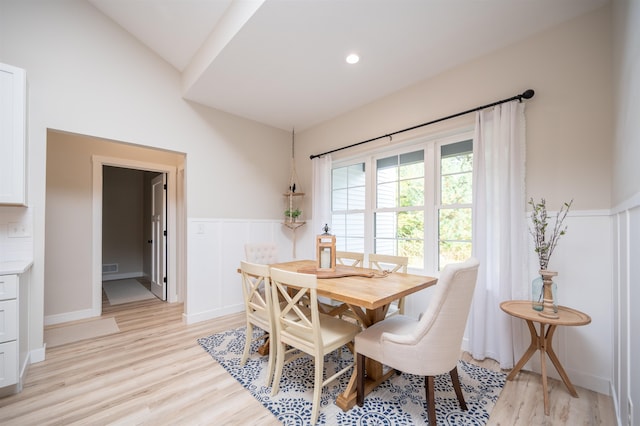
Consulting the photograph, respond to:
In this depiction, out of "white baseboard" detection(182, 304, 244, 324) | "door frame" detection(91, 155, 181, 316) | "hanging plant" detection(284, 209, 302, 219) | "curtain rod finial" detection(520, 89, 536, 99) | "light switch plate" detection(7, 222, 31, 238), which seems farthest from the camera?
"hanging plant" detection(284, 209, 302, 219)

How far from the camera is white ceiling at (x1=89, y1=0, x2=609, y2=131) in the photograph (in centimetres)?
203

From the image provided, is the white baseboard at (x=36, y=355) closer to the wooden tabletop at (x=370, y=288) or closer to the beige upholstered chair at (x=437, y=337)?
the wooden tabletop at (x=370, y=288)

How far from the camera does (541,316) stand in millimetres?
1799

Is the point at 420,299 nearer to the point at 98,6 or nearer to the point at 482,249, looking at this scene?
the point at 482,249

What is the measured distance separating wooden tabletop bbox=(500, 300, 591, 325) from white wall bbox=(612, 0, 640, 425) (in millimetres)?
176

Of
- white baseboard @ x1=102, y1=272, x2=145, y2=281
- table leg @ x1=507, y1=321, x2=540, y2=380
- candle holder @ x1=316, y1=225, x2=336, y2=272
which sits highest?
candle holder @ x1=316, y1=225, x2=336, y2=272

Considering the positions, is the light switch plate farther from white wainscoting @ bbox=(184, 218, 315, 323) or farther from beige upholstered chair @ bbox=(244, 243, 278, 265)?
beige upholstered chair @ bbox=(244, 243, 278, 265)

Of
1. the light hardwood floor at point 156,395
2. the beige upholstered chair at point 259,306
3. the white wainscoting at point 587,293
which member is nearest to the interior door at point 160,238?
the light hardwood floor at point 156,395

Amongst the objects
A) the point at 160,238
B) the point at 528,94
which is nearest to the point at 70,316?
the point at 160,238

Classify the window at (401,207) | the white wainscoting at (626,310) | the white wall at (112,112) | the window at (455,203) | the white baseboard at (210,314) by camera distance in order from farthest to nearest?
the white baseboard at (210,314) < the window at (401,207) < the window at (455,203) < the white wall at (112,112) < the white wainscoting at (626,310)

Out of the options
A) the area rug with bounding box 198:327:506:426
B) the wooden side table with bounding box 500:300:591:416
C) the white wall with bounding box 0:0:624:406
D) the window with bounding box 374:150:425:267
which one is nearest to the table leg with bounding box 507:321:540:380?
the wooden side table with bounding box 500:300:591:416

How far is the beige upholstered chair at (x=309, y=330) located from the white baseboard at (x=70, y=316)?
10.1 feet

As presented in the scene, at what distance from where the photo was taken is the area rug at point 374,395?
5.55 feet

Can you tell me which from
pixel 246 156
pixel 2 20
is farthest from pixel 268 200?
pixel 2 20
